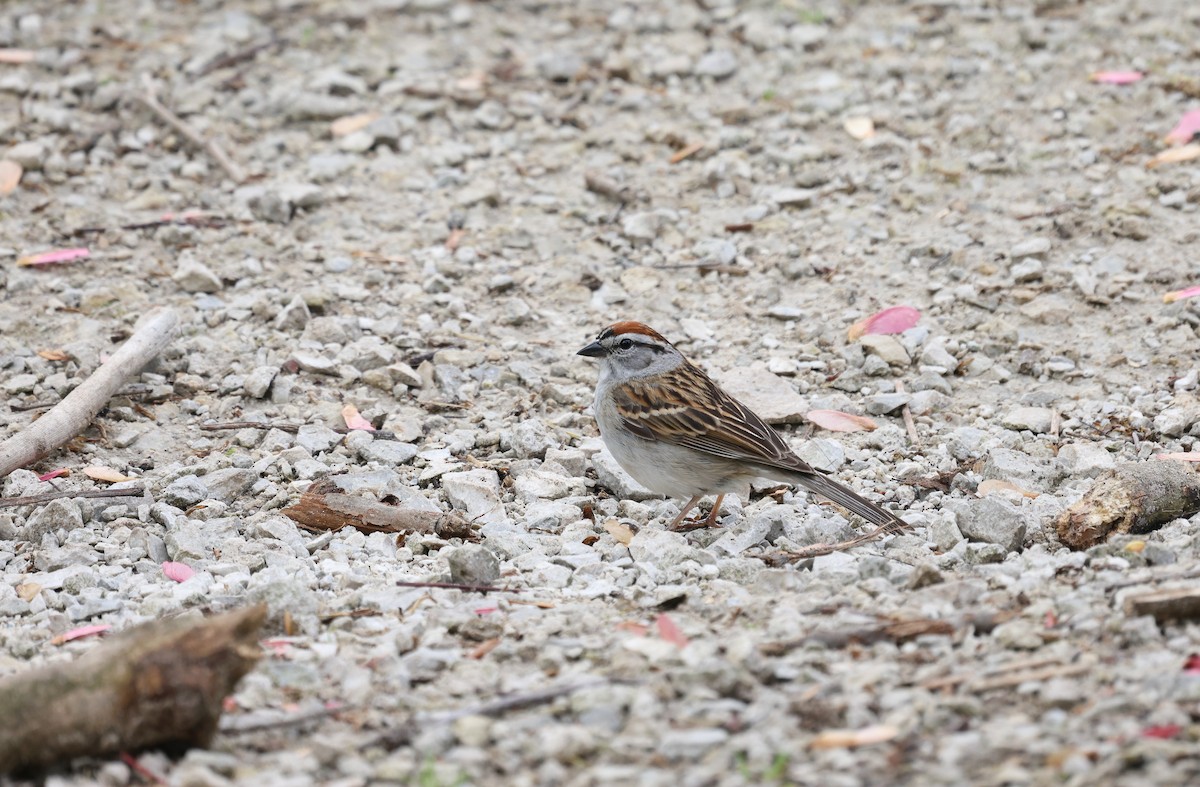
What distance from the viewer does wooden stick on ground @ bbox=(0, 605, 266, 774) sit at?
3.48m

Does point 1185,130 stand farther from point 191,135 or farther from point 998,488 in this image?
point 191,135

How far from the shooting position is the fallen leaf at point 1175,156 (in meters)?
8.21

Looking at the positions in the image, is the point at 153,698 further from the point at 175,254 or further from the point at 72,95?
the point at 72,95

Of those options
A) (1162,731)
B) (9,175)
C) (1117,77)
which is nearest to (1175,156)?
(1117,77)

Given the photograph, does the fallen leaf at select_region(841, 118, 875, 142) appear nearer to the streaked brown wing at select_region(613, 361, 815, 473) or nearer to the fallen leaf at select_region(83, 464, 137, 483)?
the streaked brown wing at select_region(613, 361, 815, 473)

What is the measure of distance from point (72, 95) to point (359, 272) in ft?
9.26

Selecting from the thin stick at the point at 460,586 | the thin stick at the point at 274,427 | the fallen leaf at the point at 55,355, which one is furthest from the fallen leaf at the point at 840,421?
the fallen leaf at the point at 55,355

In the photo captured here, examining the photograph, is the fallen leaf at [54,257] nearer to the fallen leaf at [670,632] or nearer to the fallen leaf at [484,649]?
the fallen leaf at [484,649]

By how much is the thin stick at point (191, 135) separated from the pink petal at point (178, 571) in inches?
153

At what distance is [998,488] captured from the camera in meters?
5.77

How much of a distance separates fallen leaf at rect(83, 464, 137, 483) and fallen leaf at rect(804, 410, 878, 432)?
298 cm

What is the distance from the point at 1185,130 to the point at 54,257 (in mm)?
6347

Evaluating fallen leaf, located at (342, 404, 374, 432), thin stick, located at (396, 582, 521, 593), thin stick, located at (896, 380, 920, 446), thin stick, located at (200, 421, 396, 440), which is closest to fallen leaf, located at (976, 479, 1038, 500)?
thin stick, located at (896, 380, 920, 446)

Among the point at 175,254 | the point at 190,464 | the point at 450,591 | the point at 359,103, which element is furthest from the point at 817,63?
the point at 450,591
